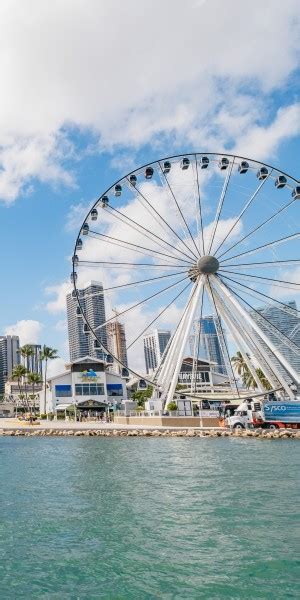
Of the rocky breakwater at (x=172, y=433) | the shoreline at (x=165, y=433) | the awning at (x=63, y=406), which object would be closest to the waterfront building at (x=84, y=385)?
the awning at (x=63, y=406)

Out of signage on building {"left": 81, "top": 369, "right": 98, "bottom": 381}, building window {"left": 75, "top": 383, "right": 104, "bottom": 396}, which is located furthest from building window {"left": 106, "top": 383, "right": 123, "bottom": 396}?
signage on building {"left": 81, "top": 369, "right": 98, "bottom": 381}

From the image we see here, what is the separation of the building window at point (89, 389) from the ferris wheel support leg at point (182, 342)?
166ft

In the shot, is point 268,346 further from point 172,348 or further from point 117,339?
point 117,339

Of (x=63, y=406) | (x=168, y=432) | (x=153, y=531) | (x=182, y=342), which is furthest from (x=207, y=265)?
(x=63, y=406)

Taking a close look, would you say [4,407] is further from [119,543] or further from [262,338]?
[119,543]

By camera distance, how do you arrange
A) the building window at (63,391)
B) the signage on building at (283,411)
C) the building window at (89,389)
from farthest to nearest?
the building window at (89,389) → the building window at (63,391) → the signage on building at (283,411)

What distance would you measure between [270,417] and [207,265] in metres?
16.4

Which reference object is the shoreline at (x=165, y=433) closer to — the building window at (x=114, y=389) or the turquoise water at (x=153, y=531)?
the turquoise water at (x=153, y=531)

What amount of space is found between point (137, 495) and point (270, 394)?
33.3m

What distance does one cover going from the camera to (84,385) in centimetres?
9819

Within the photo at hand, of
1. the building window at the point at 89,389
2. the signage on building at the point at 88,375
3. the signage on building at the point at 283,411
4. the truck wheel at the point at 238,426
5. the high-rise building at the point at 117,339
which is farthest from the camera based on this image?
the high-rise building at the point at 117,339

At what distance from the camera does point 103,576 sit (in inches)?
414

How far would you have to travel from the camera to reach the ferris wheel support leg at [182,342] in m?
48.9

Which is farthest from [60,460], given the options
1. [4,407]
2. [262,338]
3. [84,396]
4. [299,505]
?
[4,407]
